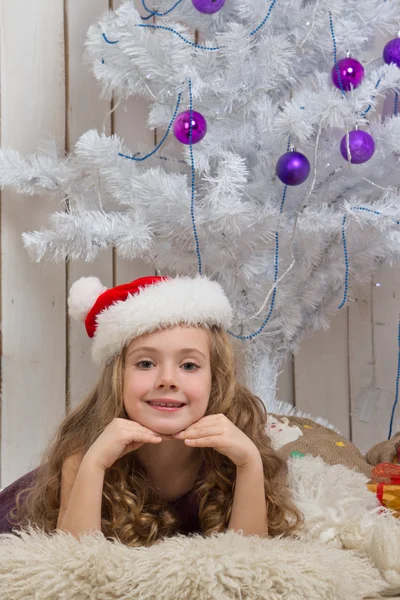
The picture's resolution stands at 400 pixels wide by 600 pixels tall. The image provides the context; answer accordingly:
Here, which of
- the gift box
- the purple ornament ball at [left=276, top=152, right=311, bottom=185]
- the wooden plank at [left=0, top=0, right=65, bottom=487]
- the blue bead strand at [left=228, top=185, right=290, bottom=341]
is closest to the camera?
the gift box

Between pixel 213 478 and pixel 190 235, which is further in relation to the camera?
pixel 190 235

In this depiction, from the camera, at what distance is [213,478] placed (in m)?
1.21

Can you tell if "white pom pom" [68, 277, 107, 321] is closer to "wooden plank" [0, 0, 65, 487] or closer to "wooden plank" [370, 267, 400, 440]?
"wooden plank" [0, 0, 65, 487]

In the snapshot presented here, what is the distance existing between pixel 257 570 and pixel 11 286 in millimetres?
1309

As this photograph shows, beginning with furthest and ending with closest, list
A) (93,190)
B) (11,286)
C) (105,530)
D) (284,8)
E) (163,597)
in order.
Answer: (11,286) → (93,190) → (284,8) → (105,530) → (163,597)

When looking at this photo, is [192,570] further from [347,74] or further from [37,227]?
[37,227]

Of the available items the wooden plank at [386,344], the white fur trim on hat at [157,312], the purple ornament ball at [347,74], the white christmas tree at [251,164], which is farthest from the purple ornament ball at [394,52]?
the white fur trim on hat at [157,312]

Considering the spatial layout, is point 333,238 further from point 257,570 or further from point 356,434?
point 257,570

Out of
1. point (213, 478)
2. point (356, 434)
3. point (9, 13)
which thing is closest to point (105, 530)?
point (213, 478)

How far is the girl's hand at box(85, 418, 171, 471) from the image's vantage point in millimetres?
1088

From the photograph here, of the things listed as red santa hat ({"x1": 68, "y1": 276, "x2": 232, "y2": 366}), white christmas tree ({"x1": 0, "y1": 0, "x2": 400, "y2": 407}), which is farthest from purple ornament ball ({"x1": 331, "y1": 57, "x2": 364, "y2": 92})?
red santa hat ({"x1": 68, "y1": 276, "x2": 232, "y2": 366})

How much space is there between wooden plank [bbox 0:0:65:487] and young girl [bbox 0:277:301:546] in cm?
72

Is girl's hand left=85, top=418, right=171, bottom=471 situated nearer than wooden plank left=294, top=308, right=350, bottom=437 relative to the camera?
Yes

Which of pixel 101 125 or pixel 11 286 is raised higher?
pixel 101 125
